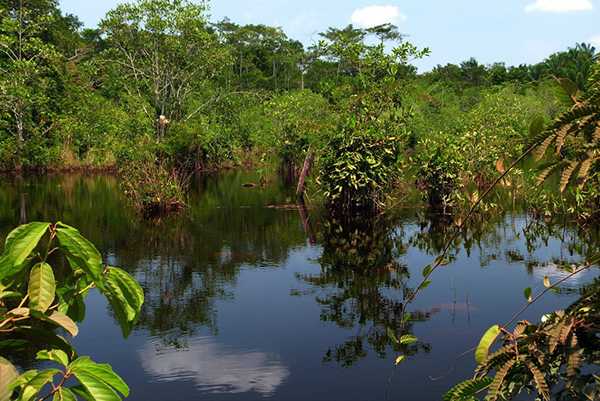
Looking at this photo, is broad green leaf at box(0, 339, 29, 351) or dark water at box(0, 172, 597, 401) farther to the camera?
dark water at box(0, 172, 597, 401)

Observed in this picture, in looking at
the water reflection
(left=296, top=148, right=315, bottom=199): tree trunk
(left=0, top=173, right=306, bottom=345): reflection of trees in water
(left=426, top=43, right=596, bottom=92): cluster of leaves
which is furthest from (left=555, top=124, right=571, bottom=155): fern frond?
(left=426, top=43, right=596, bottom=92): cluster of leaves

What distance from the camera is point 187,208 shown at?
1941cm

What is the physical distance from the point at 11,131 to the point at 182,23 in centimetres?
1050

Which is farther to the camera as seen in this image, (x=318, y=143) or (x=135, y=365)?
(x=318, y=143)

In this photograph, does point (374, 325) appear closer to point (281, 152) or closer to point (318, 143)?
point (318, 143)

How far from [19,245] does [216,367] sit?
520 centimetres

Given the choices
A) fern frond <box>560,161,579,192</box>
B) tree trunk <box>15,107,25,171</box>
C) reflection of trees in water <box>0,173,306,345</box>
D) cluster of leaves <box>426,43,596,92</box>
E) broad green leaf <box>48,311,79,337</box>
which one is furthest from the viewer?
cluster of leaves <box>426,43,596,92</box>

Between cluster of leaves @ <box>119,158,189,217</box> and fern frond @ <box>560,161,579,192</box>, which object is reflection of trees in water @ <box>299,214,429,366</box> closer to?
fern frond @ <box>560,161,579,192</box>

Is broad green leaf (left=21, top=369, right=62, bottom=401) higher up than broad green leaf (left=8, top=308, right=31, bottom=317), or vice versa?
broad green leaf (left=8, top=308, right=31, bottom=317)

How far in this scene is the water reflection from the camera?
20.8ft

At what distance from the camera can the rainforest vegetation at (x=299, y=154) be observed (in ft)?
7.00

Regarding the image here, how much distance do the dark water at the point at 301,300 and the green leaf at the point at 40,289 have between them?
4305 mm

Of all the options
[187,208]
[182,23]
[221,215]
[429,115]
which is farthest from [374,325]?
[429,115]

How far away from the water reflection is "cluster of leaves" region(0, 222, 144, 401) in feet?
13.8
